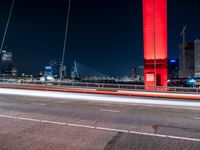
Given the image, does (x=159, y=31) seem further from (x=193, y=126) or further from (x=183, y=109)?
(x=193, y=126)

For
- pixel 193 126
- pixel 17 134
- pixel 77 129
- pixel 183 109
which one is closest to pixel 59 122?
pixel 77 129

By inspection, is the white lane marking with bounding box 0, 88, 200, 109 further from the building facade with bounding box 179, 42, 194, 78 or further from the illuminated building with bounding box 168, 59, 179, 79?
the illuminated building with bounding box 168, 59, 179, 79

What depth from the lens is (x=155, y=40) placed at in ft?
68.5

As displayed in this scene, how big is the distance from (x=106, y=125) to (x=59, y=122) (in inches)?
62.2

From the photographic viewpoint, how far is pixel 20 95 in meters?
19.9

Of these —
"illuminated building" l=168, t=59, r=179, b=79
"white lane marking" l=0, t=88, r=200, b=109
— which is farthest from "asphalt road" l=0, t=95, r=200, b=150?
"illuminated building" l=168, t=59, r=179, b=79

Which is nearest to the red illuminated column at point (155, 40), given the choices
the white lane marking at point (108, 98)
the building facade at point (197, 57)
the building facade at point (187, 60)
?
the white lane marking at point (108, 98)

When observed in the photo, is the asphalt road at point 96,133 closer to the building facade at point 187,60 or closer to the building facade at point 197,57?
the building facade at point 197,57

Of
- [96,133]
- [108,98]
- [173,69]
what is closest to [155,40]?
[108,98]

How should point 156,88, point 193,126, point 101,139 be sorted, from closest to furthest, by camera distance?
point 101,139
point 193,126
point 156,88

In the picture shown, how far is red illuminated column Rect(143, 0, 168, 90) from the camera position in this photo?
67.8 ft

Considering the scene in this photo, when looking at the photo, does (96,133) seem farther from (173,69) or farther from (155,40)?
(173,69)

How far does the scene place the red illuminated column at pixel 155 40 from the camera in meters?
20.7

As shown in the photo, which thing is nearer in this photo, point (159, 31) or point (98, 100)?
point (98, 100)
